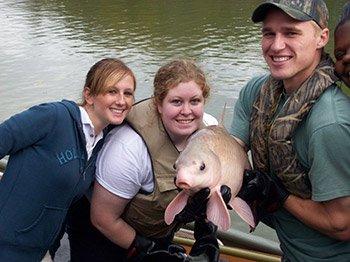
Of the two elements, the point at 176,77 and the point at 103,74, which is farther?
the point at 103,74

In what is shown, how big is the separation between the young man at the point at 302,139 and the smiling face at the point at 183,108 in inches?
16.9

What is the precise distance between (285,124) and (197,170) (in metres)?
0.58

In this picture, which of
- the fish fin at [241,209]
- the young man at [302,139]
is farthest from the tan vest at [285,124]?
the fish fin at [241,209]

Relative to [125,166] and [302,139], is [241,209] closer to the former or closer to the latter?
[302,139]

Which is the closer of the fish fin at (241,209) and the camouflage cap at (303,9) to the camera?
the camouflage cap at (303,9)

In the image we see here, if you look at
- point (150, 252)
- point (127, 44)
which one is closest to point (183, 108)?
point (150, 252)

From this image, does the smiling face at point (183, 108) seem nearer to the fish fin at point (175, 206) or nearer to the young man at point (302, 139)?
the young man at point (302, 139)

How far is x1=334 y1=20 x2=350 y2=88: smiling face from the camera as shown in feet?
7.30

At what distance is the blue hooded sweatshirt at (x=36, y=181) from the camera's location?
8.45 feet

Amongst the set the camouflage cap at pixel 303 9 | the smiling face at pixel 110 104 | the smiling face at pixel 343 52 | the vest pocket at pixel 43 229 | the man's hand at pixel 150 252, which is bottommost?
the man's hand at pixel 150 252

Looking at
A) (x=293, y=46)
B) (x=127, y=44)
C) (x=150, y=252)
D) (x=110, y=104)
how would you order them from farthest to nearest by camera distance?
(x=127, y=44), (x=150, y=252), (x=110, y=104), (x=293, y=46)

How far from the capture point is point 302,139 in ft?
7.44

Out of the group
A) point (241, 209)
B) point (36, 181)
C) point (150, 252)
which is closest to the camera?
point (241, 209)

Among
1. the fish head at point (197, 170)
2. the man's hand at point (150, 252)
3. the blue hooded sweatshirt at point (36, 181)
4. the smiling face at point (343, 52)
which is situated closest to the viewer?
the fish head at point (197, 170)
